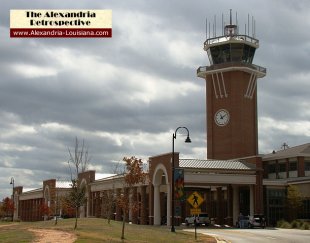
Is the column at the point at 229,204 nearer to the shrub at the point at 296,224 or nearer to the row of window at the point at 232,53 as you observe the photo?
the shrub at the point at 296,224

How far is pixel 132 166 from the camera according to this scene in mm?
36406

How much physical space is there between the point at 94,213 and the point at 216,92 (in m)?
27.3

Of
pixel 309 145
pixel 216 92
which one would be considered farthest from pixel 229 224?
pixel 216 92

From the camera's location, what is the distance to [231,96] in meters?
85.4

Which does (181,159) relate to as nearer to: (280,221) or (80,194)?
(280,221)

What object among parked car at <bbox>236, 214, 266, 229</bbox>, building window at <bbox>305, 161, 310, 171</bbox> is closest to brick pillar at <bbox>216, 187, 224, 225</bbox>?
parked car at <bbox>236, 214, 266, 229</bbox>

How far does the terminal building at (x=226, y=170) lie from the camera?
65.5 metres

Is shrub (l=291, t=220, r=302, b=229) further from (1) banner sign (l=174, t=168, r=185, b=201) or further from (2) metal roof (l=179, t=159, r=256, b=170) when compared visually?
(1) banner sign (l=174, t=168, r=185, b=201)

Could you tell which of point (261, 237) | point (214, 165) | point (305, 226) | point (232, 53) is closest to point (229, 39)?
point (232, 53)

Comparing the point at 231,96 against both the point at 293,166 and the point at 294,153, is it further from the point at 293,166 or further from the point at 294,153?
the point at 293,166

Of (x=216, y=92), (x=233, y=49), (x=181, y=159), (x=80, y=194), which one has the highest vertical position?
(x=233, y=49)

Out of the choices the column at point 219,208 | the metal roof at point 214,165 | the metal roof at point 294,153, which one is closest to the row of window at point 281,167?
the metal roof at point 294,153

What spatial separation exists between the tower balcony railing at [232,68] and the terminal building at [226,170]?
0.15 m

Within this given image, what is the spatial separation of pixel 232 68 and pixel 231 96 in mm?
4208
